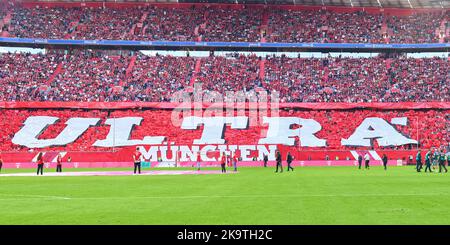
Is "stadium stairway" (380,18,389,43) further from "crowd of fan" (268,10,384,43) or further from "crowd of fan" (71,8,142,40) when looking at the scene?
"crowd of fan" (71,8,142,40)

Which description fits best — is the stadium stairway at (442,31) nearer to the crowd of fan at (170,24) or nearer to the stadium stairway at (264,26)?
the stadium stairway at (264,26)

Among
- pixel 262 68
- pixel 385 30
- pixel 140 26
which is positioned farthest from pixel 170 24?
pixel 385 30

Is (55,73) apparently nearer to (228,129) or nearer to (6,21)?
(6,21)

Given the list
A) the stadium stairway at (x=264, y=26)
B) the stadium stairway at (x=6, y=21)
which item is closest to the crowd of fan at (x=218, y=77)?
the stadium stairway at (x=264, y=26)

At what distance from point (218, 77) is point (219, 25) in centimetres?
1340

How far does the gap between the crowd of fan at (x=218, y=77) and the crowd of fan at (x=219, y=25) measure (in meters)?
3.36

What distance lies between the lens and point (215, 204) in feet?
63.5

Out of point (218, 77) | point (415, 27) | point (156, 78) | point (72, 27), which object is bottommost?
point (156, 78)

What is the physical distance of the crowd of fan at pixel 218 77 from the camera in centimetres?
7606

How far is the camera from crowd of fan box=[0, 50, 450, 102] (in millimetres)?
76062

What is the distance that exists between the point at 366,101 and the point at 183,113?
79.7 ft

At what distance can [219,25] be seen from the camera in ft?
297

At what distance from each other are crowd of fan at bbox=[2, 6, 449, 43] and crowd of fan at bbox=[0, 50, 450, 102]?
11.0 feet

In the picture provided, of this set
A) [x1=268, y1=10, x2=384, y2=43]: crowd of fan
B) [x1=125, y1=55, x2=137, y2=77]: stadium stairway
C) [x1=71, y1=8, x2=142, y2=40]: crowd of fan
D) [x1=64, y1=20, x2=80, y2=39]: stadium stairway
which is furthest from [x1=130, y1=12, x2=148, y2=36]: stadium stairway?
[x1=268, y1=10, x2=384, y2=43]: crowd of fan
